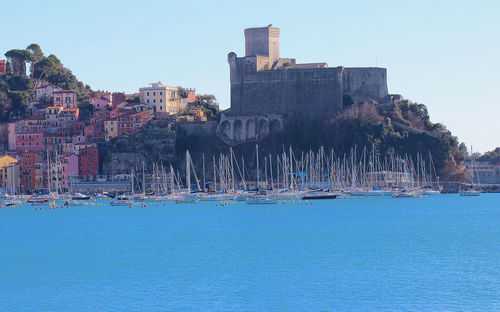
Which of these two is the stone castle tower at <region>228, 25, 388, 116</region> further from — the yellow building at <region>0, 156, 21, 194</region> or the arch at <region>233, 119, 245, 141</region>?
the yellow building at <region>0, 156, 21, 194</region>

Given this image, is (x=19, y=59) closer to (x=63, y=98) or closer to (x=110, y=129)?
(x=63, y=98)

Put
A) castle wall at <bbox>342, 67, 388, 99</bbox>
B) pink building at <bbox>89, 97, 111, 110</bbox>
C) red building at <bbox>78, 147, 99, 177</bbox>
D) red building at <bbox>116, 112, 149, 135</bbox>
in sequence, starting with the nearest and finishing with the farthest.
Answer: red building at <bbox>78, 147, 99, 177</bbox> < castle wall at <bbox>342, 67, 388, 99</bbox> < red building at <bbox>116, 112, 149, 135</bbox> < pink building at <bbox>89, 97, 111, 110</bbox>

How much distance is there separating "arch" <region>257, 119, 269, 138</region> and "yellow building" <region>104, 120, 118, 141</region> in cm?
→ 1305

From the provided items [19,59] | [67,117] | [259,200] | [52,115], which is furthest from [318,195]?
[19,59]

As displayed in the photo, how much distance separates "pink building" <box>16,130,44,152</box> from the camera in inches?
3292

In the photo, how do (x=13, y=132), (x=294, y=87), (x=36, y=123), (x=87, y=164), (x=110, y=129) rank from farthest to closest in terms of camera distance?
1. (x=13, y=132)
2. (x=36, y=123)
3. (x=110, y=129)
4. (x=294, y=87)
5. (x=87, y=164)

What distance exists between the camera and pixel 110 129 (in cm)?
8244

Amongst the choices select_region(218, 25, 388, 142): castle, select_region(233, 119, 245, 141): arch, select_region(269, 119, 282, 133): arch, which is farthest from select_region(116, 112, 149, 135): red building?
select_region(269, 119, 282, 133): arch

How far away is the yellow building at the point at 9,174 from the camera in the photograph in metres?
78.2

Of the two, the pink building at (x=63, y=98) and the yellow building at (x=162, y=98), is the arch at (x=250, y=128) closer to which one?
the yellow building at (x=162, y=98)

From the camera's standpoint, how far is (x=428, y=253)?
113 ft

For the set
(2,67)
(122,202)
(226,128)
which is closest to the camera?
(122,202)

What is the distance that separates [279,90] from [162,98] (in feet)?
41.0

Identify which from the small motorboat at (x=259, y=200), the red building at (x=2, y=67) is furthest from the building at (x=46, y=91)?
the small motorboat at (x=259, y=200)
